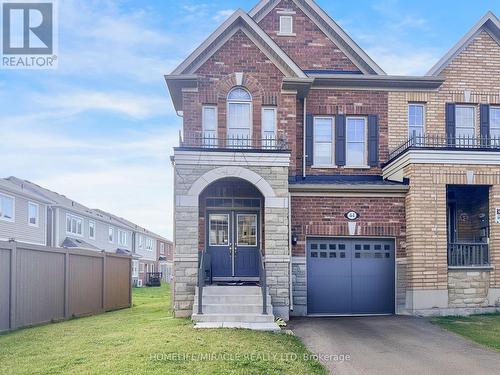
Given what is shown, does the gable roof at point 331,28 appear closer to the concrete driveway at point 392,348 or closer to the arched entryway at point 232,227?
the arched entryway at point 232,227

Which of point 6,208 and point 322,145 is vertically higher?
point 322,145

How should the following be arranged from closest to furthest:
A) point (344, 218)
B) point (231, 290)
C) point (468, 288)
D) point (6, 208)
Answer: point (231, 290), point (468, 288), point (344, 218), point (6, 208)

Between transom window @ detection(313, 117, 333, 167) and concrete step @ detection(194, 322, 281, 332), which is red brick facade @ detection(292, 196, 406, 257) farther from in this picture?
concrete step @ detection(194, 322, 281, 332)

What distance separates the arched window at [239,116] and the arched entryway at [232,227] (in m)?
1.51

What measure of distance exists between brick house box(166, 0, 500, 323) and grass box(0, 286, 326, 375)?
2.77 meters

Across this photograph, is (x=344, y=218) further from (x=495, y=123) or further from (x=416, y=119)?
(x=495, y=123)

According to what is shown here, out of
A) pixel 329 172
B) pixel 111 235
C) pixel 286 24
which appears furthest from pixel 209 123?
pixel 111 235

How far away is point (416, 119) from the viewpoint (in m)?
17.6

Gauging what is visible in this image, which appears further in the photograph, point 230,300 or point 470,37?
point 470,37

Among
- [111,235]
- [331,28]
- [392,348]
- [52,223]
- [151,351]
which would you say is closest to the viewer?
[151,351]

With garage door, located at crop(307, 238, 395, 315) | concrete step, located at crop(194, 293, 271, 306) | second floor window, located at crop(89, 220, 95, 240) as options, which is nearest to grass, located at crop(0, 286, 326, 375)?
concrete step, located at crop(194, 293, 271, 306)

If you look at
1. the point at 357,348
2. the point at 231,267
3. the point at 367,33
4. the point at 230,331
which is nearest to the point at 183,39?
the point at 367,33

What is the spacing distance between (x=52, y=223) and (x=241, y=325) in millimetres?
22105

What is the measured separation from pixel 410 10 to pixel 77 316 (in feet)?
44.6
